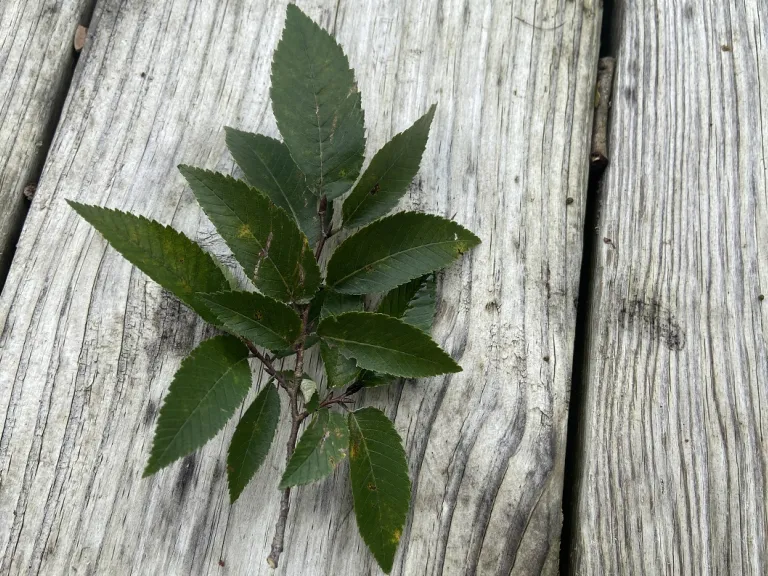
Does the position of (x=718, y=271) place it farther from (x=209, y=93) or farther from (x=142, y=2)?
(x=142, y=2)

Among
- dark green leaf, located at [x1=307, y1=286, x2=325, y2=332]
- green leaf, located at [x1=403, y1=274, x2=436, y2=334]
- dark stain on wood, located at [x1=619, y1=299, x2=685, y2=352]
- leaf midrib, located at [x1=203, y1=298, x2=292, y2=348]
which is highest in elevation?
dark stain on wood, located at [x1=619, y1=299, x2=685, y2=352]

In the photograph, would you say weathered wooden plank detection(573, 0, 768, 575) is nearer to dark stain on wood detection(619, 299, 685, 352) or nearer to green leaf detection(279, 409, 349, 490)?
dark stain on wood detection(619, 299, 685, 352)

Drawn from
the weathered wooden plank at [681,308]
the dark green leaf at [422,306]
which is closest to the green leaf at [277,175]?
the dark green leaf at [422,306]

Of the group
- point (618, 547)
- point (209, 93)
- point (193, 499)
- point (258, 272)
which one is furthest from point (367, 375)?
point (209, 93)

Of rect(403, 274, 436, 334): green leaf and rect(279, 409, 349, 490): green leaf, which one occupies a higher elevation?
rect(403, 274, 436, 334): green leaf

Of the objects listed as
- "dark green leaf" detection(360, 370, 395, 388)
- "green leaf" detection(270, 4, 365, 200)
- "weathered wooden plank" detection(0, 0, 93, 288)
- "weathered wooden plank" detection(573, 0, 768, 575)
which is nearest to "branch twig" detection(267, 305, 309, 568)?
"dark green leaf" detection(360, 370, 395, 388)

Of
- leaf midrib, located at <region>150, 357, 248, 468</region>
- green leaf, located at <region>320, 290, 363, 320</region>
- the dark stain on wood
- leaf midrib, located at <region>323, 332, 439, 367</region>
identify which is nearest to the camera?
leaf midrib, located at <region>150, 357, 248, 468</region>

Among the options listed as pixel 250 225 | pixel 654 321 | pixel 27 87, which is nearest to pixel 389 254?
pixel 250 225
